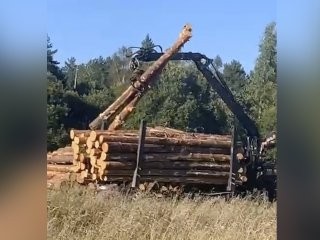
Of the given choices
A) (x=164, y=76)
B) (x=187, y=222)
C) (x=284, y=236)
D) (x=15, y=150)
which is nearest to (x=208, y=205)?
(x=187, y=222)

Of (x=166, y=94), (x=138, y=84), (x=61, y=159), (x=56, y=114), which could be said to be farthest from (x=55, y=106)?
(x=166, y=94)

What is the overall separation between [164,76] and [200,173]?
0.81 m

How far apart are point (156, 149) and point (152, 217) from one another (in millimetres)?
490

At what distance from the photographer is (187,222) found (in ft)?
10.9

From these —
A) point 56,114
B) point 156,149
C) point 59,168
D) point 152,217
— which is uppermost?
point 56,114

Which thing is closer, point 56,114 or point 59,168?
point 56,114

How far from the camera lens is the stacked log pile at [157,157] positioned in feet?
11.3

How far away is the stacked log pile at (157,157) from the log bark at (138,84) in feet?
0.43

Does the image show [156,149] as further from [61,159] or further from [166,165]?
[61,159]

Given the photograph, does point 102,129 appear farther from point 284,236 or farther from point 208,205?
point 284,236

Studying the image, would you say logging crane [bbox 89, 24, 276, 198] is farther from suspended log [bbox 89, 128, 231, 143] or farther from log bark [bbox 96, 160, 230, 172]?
log bark [bbox 96, 160, 230, 172]

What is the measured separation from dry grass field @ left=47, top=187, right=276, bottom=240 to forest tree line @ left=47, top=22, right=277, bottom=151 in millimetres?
503

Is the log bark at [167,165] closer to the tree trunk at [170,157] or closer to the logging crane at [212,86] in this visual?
the tree trunk at [170,157]

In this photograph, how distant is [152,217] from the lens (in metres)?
3.44
